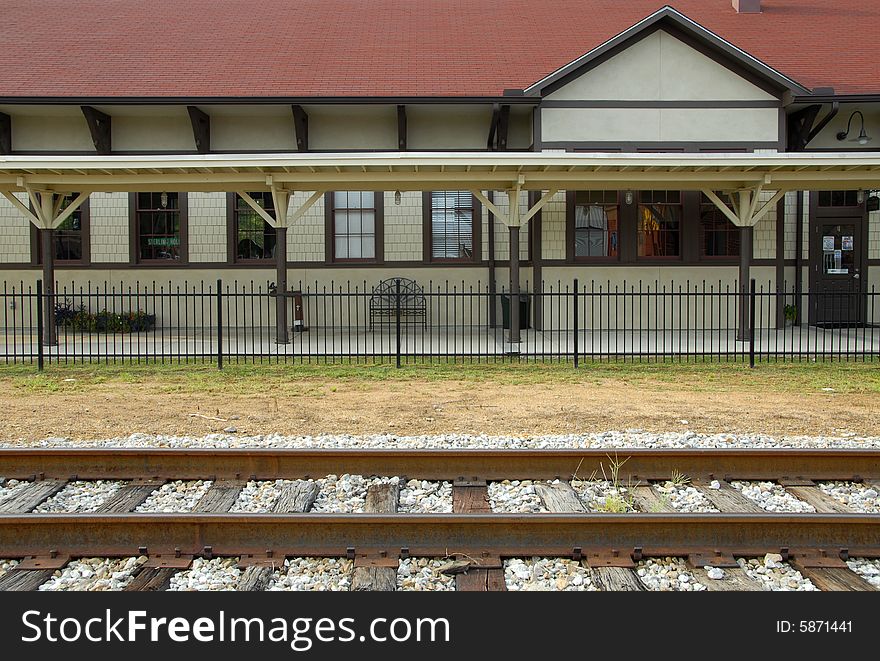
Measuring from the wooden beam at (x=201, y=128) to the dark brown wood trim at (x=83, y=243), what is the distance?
3085 mm

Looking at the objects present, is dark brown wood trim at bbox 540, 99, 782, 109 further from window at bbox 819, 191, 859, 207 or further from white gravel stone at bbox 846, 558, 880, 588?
white gravel stone at bbox 846, 558, 880, 588

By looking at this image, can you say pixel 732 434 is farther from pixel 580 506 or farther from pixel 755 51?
pixel 755 51

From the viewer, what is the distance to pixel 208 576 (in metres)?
4.59

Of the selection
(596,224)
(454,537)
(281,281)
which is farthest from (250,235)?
(454,537)

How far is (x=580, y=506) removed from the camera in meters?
5.73

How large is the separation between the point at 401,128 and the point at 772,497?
1405 centimetres

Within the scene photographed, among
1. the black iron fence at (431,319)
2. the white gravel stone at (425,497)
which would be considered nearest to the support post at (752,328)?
the black iron fence at (431,319)

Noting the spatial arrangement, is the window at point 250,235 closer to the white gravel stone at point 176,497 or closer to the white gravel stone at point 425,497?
the white gravel stone at point 176,497

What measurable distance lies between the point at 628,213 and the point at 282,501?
14.2 metres

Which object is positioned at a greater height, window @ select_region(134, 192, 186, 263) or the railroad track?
window @ select_region(134, 192, 186, 263)

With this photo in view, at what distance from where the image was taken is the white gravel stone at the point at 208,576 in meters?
4.46

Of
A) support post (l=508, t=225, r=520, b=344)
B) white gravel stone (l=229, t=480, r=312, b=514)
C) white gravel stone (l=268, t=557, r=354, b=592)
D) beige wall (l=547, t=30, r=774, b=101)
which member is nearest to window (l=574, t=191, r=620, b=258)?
beige wall (l=547, t=30, r=774, b=101)

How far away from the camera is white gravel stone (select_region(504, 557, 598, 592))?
4.43m

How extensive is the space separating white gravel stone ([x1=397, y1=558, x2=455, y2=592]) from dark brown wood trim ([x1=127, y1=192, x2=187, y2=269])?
15333 millimetres
